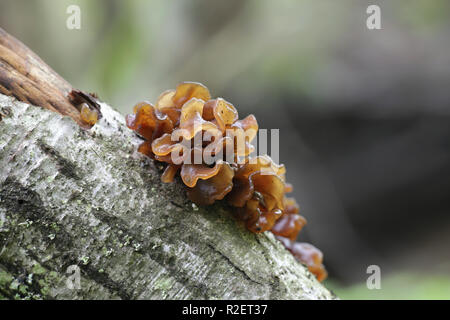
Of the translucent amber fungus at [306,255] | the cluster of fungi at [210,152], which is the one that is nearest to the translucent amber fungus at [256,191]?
the cluster of fungi at [210,152]

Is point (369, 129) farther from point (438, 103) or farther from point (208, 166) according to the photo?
point (208, 166)

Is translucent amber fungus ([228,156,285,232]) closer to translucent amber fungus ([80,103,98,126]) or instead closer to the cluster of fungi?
the cluster of fungi

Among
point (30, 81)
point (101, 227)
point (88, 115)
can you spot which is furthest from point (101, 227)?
A: point (30, 81)

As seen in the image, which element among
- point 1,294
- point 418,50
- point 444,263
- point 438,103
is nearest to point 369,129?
point 438,103

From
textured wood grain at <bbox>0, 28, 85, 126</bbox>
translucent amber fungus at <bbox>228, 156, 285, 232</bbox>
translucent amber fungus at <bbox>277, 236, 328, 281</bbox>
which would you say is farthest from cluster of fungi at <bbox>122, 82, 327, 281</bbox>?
translucent amber fungus at <bbox>277, 236, 328, 281</bbox>

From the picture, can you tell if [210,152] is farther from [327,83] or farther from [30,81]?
[327,83]
